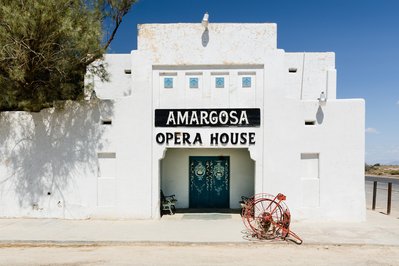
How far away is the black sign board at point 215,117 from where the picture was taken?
12.5 metres

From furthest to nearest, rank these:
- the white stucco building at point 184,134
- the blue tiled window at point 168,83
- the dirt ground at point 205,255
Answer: the blue tiled window at point 168,83, the white stucco building at point 184,134, the dirt ground at point 205,255

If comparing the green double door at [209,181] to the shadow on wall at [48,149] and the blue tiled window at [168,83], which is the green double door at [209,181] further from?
the shadow on wall at [48,149]

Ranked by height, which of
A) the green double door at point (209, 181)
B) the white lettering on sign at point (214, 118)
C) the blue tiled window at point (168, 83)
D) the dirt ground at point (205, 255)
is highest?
the blue tiled window at point (168, 83)

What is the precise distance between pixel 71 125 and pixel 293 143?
8.66m

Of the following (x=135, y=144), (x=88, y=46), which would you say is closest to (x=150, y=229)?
(x=135, y=144)

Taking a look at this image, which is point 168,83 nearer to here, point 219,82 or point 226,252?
point 219,82

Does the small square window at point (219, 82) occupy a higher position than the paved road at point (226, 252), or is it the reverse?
the small square window at point (219, 82)

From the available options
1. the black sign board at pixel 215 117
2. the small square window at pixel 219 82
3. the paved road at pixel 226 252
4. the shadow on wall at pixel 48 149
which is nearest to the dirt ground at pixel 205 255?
the paved road at pixel 226 252

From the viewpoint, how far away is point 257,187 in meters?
12.6

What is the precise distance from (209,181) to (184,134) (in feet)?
10.8

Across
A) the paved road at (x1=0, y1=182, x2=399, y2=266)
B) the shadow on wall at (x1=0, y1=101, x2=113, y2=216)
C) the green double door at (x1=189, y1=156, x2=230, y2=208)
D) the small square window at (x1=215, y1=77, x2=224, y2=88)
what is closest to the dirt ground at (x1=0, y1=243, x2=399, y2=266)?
the paved road at (x1=0, y1=182, x2=399, y2=266)

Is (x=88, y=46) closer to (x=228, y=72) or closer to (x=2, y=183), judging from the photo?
(x=228, y=72)

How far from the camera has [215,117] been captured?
12.5 metres

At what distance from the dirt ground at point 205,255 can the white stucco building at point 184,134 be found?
9.88ft
